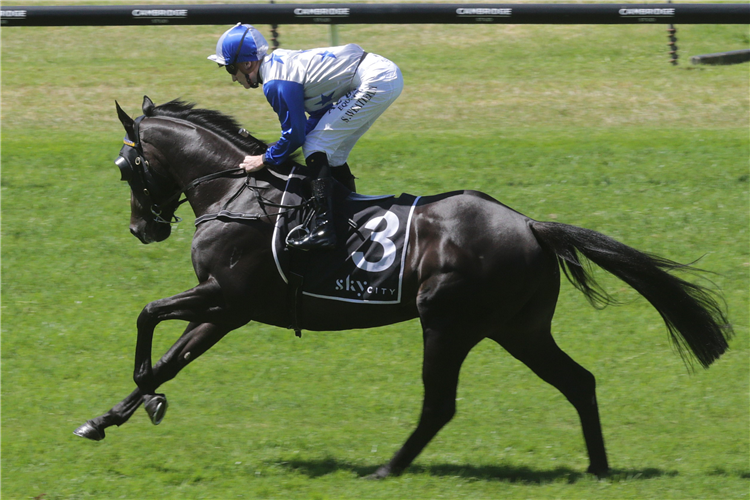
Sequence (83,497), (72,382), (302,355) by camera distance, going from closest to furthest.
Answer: (83,497) → (72,382) → (302,355)

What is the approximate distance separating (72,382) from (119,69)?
27.3 ft

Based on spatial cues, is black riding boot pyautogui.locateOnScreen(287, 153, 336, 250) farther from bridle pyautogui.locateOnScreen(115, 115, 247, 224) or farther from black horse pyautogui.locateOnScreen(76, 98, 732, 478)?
bridle pyautogui.locateOnScreen(115, 115, 247, 224)

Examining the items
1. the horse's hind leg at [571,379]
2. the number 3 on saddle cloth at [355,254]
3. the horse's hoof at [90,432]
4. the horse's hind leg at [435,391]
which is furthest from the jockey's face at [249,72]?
the horse's hoof at [90,432]

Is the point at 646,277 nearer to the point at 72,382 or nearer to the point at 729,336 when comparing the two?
the point at 729,336

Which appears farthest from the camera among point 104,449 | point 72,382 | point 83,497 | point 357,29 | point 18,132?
point 357,29

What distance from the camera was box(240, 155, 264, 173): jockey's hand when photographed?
589 centimetres

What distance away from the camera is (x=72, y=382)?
7.37m

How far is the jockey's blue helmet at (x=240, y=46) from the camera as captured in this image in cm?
572

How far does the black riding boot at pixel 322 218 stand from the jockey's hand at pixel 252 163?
392mm

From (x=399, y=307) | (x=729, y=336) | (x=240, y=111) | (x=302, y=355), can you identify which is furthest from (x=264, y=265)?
(x=240, y=111)

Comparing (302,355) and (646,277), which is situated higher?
(646,277)

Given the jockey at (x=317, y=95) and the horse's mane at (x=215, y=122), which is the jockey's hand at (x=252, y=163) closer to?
the jockey at (x=317, y=95)

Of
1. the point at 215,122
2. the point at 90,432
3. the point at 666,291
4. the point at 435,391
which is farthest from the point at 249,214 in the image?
the point at 666,291

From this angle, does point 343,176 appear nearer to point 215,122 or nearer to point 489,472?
point 215,122
